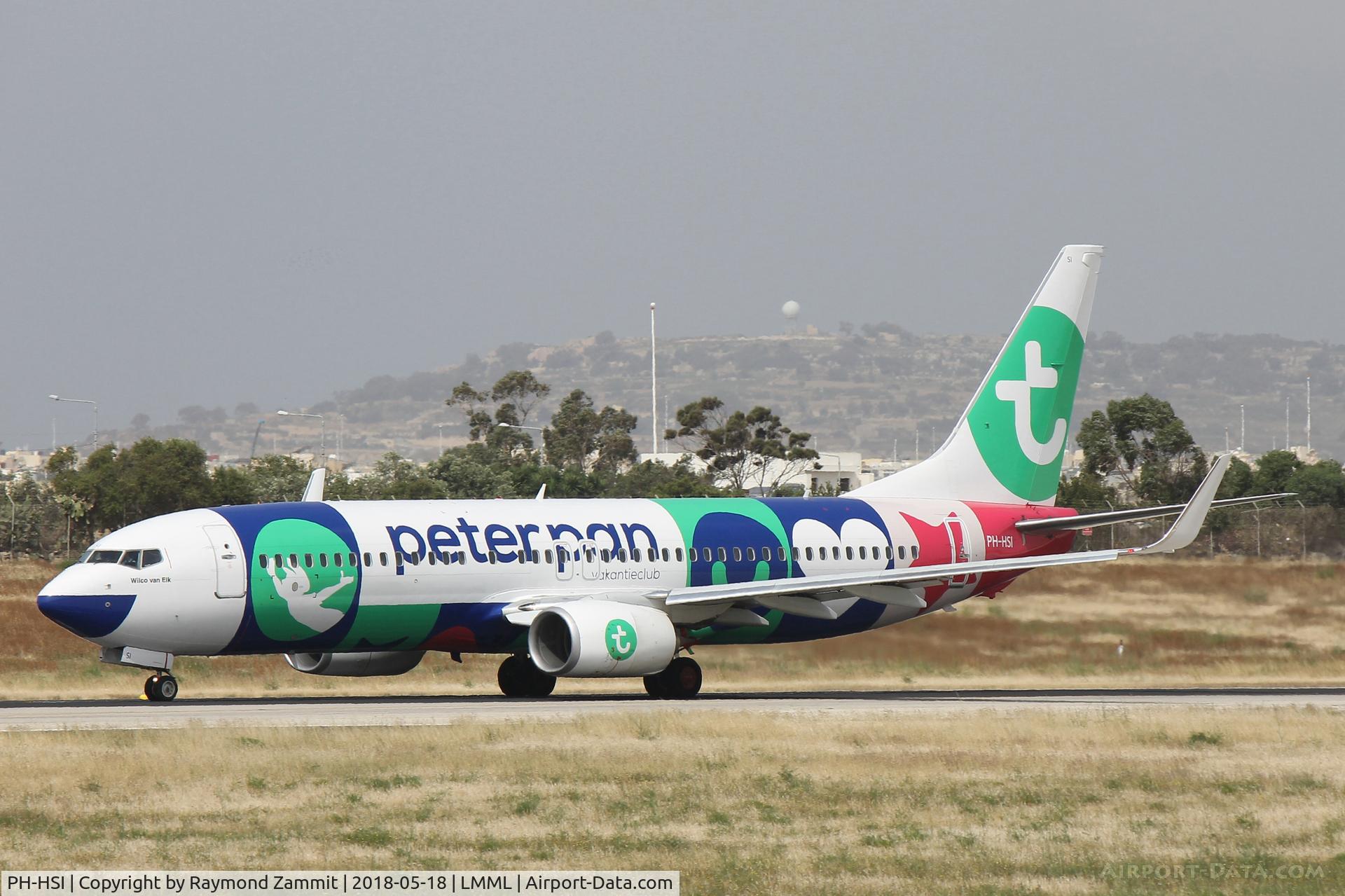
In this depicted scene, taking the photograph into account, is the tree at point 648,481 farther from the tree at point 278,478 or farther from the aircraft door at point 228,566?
the aircraft door at point 228,566

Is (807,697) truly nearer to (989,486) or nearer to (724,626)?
(724,626)

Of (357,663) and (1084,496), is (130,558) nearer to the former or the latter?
(357,663)

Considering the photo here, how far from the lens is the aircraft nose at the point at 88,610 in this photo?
30.2 meters

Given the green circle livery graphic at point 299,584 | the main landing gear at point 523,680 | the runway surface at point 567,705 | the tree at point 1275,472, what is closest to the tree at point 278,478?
the tree at point 1275,472

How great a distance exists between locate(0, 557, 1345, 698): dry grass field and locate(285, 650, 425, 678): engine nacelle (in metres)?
2.73

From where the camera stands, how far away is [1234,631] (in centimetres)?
4725

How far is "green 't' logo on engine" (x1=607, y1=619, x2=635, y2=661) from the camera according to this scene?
32469 mm

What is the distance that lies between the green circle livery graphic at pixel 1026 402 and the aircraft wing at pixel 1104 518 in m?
1.36

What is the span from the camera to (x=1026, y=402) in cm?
4212

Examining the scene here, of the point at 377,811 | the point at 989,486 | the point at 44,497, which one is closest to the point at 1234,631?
the point at 989,486

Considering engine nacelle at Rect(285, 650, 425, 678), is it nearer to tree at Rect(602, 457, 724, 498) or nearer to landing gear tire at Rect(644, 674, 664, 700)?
landing gear tire at Rect(644, 674, 664, 700)

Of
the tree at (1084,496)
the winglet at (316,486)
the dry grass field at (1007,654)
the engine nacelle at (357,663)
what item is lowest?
the dry grass field at (1007,654)

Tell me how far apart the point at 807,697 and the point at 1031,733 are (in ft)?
31.3

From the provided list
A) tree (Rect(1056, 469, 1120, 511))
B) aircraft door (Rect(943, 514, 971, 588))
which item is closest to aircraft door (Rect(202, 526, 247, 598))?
aircraft door (Rect(943, 514, 971, 588))
